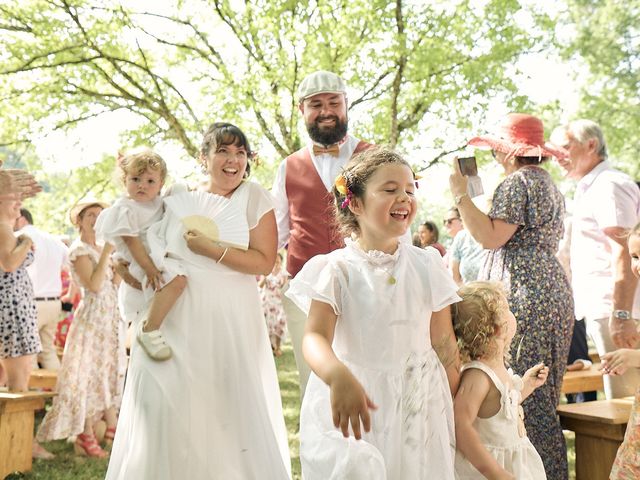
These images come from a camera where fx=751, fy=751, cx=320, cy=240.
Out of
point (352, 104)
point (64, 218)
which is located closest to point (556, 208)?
point (352, 104)

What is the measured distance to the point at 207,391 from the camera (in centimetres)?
356

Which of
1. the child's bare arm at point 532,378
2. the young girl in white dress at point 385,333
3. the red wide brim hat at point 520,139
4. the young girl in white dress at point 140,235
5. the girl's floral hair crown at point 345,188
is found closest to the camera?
the young girl in white dress at point 385,333

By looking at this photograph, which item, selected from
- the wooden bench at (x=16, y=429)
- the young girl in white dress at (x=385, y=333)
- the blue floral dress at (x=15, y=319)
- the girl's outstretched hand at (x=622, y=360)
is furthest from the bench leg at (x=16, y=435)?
the girl's outstretched hand at (x=622, y=360)

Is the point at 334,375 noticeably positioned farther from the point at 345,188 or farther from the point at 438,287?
the point at 345,188

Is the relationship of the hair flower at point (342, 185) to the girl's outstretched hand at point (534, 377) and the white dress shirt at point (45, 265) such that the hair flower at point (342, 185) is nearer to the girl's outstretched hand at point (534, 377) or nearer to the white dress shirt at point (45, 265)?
the girl's outstretched hand at point (534, 377)

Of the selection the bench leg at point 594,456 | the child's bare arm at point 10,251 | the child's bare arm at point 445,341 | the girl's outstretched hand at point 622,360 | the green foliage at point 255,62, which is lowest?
the bench leg at point 594,456

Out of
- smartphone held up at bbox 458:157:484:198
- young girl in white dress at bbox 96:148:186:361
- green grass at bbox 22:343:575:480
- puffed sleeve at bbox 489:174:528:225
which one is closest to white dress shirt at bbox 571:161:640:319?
puffed sleeve at bbox 489:174:528:225

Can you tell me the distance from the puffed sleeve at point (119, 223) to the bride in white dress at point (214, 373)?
14cm

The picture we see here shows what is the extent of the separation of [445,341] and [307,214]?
1799 millimetres

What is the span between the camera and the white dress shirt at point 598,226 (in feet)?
14.3

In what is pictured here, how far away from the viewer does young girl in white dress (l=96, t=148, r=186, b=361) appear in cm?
360

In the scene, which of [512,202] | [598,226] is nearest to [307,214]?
[512,202]

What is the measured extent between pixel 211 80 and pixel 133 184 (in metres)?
10.2

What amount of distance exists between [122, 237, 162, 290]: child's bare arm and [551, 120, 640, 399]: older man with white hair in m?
2.42
